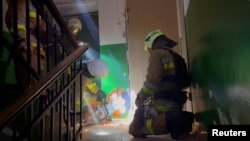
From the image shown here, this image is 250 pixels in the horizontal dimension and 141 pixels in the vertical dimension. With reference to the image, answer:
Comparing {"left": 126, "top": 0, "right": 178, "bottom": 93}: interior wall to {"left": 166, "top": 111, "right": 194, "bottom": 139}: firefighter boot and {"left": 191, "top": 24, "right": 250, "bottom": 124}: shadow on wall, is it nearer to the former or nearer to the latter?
{"left": 166, "top": 111, "right": 194, "bottom": 139}: firefighter boot

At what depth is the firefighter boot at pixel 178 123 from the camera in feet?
9.15

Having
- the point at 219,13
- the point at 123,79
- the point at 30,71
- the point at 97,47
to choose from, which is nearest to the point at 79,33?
the point at 97,47

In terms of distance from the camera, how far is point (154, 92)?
3.14m

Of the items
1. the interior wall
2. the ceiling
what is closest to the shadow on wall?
the interior wall

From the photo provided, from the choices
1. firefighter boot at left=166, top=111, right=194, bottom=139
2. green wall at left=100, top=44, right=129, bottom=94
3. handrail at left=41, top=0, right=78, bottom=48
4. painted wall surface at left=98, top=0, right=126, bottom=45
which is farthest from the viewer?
painted wall surface at left=98, top=0, right=126, bottom=45

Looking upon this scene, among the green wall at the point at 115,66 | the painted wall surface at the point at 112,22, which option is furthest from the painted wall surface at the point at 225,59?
the painted wall surface at the point at 112,22

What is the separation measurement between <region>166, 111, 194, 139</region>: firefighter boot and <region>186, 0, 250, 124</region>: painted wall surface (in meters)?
0.20

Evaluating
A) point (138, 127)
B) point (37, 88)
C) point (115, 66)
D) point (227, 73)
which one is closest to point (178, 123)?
point (138, 127)

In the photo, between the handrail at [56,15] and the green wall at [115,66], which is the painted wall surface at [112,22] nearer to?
the green wall at [115,66]

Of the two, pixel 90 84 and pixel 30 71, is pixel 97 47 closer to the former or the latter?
pixel 90 84

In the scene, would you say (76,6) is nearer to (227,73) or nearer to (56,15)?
(56,15)

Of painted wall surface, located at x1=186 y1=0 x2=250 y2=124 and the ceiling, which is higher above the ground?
the ceiling

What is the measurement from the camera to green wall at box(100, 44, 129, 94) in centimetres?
572

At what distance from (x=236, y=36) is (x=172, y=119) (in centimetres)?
153
